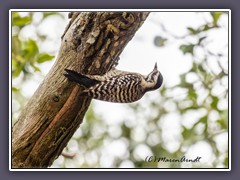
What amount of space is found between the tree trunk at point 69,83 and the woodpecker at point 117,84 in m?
0.03

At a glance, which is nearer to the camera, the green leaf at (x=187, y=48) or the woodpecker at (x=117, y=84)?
the woodpecker at (x=117, y=84)

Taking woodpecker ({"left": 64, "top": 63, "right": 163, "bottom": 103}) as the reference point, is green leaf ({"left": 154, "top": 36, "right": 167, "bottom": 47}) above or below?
above

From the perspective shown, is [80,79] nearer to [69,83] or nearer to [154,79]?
[69,83]

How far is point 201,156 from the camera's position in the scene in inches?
79.1

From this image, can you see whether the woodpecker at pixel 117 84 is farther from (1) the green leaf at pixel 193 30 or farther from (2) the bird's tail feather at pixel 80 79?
(1) the green leaf at pixel 193 30

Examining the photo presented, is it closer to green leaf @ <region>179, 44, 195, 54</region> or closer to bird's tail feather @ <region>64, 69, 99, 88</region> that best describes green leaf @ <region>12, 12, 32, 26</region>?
bird's tail feather @ <region>64, 69, 99, 88</region>

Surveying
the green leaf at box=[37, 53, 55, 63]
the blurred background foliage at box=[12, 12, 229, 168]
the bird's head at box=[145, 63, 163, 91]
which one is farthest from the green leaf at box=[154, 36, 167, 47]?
the green leaf at box=[37, 53, 55, 63]

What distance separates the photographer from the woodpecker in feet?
5.98

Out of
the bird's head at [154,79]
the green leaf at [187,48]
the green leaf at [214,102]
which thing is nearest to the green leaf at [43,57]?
the bird's head at [154,79]

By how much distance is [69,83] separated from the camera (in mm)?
1857

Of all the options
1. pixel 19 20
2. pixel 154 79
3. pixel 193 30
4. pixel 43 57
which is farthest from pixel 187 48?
pixel 19 20

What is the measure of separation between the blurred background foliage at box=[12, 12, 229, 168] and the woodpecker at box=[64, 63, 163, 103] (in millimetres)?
89

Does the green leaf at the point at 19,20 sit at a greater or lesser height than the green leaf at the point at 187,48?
greater

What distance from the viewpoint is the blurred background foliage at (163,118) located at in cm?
200
